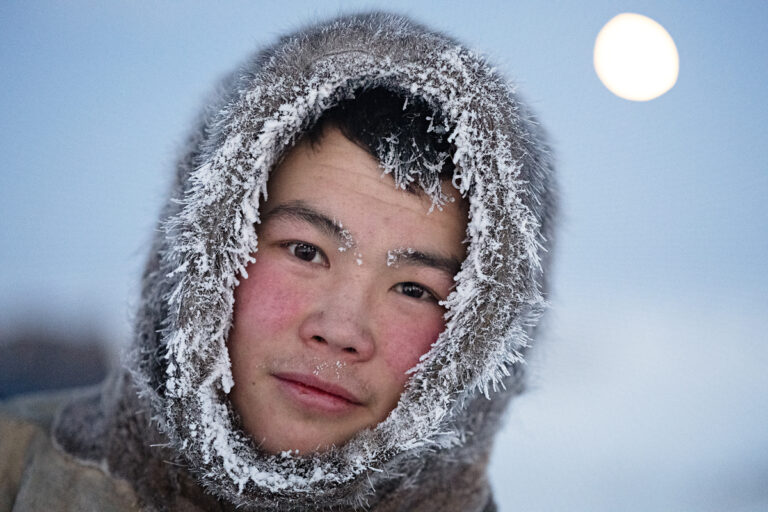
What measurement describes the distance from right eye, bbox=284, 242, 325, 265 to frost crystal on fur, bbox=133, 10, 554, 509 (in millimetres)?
89

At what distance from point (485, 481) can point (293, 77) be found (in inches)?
44.2

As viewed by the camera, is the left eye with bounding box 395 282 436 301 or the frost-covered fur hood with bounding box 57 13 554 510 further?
the left eye with bounding box 395 282 436 301

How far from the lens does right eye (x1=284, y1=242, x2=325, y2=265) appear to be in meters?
1.08

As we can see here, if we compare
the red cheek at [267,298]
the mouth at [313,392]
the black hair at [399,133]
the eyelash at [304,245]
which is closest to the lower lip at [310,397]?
the mouth at [313,392]

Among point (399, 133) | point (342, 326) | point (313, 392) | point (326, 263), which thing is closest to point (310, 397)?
point (313, 392)

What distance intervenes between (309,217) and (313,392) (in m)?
0.36

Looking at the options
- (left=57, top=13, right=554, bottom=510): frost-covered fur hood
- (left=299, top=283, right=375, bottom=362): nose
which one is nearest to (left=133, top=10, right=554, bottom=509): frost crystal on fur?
(left=57, top=13, right=554, bottom=510): frost-covered fur hood

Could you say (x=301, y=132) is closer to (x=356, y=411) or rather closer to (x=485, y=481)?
(x=356, y=411)

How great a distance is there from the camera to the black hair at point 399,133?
1.10m

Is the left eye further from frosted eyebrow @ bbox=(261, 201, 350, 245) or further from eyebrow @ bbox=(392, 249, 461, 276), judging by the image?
frosted eyebrow @ bbox=(261, 201, 350, 245)

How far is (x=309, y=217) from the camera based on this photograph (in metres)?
1.07

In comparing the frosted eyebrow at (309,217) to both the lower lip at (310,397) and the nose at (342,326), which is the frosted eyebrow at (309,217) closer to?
the nose at (342,326)

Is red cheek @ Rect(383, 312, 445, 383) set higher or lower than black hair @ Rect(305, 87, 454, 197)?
lower

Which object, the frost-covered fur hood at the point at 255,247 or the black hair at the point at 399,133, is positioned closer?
the frost-covered fur hood at the point at 255,247
